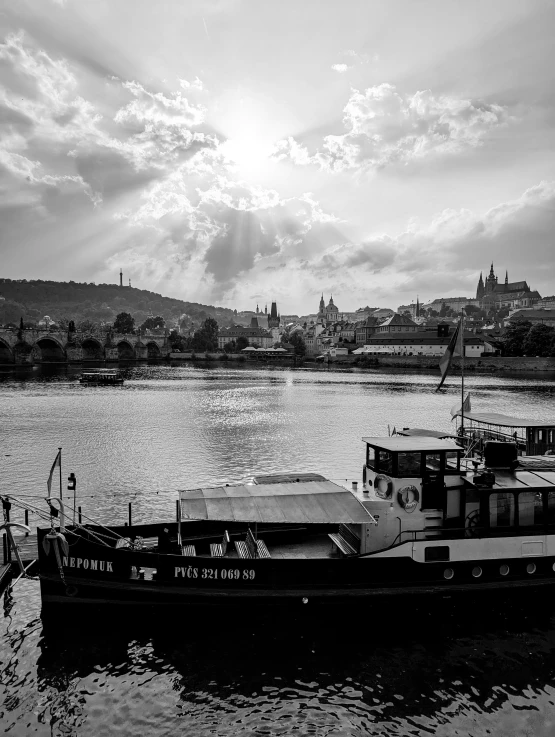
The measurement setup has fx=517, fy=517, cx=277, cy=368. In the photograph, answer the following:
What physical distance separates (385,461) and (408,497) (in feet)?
4.41

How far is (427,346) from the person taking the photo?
19525 cm

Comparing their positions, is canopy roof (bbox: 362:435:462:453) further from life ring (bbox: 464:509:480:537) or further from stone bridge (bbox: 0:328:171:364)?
stone bridge (bbox: 0:328:171:364)

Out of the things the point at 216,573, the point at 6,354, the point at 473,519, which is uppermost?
the point at 6,354

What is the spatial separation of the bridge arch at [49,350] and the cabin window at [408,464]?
17935 centimetres

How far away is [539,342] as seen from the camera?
525 ft

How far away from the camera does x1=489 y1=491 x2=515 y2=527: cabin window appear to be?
16.5 m

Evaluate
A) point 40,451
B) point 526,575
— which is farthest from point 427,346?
point 526,575

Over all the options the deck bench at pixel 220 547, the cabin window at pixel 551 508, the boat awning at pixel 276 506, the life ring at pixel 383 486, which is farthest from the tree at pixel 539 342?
the deck bench at pixel 220 547

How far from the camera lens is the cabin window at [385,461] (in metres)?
16.8

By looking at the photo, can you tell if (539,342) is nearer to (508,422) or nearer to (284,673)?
(508,422)

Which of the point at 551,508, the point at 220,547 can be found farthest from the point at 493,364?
the point at 220,547

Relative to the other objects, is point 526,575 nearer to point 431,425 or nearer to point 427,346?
point 431,425

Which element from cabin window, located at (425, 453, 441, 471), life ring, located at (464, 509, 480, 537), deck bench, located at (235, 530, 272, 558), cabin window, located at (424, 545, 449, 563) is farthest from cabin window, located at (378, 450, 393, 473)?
deck bench, located at (235, 530, 272, 558)

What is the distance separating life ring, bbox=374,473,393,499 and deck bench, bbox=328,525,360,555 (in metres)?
1.62
